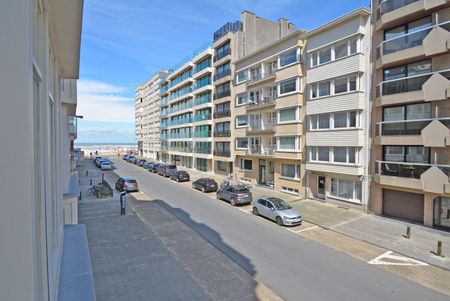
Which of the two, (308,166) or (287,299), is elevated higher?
(308,166)

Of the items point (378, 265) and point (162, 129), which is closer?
point (378, 265)

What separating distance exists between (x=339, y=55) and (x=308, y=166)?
356 inches

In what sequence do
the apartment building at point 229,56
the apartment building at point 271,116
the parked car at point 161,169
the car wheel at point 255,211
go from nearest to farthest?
the car wheel at point 255,211 < the apartment building at point 271,116 < the apartment building at point 229,56 < the parked car at point 161,169

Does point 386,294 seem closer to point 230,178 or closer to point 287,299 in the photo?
point 287,299

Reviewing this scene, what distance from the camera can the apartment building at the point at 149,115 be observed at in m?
70.3

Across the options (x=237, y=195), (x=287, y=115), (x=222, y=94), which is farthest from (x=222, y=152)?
(x=237, y=195)

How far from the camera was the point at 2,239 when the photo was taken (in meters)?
1.63

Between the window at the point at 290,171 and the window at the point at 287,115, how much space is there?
170 inches

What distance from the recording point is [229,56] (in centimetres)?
3569

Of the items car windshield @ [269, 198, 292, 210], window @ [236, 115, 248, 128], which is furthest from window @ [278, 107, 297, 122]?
car windshield @ [269, 198, 292, 210]

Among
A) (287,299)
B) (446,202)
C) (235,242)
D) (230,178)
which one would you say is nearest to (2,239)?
(287,299)

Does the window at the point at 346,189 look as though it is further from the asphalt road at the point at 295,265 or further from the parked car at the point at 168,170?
the parked car at the point at 168,170

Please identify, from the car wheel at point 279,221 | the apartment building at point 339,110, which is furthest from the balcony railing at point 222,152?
the car wheel at point 279,221

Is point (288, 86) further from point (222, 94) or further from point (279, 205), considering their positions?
point (222, 94)
